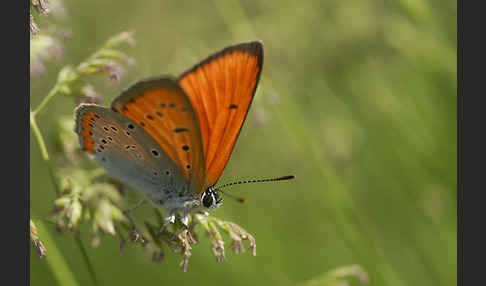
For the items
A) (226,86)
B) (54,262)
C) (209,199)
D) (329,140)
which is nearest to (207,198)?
(209,199)

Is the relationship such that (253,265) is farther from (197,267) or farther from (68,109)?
(68,109)

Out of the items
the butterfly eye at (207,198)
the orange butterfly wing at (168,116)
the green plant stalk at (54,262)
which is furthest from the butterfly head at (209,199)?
the green plant stalk at (54,262)

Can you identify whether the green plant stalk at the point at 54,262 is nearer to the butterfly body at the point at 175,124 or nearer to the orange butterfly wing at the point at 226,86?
the butterfly body at the point at 175,124

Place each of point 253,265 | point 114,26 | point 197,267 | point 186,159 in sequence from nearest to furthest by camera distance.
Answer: point 186,159 → point 253,265 → point 197,267 → point 114,26

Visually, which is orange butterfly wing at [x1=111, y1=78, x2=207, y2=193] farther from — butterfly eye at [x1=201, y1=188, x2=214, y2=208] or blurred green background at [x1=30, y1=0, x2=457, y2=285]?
blurred green background at [x1=30, y1=0, x2=457, y2=285]

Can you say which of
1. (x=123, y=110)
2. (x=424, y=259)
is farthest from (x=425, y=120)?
(x=123, y=110)

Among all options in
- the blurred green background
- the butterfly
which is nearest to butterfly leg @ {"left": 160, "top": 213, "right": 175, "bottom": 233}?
the butterfly

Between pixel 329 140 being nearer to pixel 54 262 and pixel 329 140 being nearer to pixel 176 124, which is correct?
pixel 176 124
